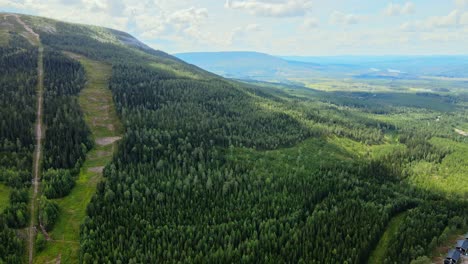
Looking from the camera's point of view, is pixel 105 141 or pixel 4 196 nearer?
pixel 4 196

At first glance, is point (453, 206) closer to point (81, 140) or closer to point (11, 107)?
point (81, 140)

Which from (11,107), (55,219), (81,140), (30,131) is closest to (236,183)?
(55,219)

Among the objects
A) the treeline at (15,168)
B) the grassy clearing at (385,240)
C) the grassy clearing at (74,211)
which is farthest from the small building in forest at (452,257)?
the treeline at (15,168)

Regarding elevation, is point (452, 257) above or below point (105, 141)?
below

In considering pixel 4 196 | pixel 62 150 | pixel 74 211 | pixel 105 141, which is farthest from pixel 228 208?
pixel 105 141

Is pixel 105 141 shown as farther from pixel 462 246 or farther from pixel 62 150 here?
pixel 462 246

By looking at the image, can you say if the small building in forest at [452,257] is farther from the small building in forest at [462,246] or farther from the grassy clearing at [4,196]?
the grassy clearing at [4,196]
